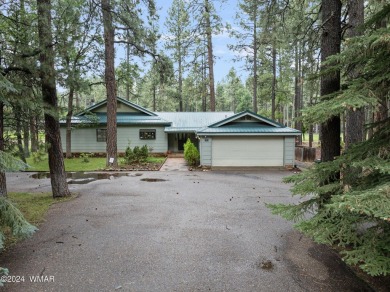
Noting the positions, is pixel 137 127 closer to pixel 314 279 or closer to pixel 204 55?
pixel 204 55

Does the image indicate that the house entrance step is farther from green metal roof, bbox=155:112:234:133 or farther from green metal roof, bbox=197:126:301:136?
green metal roof, bbox=197:126:301:136

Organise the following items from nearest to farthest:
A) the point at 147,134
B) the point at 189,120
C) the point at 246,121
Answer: the point at 246,121
the point at 147,134
the point at 189,120

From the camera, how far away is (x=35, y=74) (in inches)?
250

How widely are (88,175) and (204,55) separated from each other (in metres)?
18.4

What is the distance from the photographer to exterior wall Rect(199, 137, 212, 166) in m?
15.0

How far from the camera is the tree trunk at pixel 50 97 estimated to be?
644 cm

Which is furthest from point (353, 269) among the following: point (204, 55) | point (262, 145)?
point (204, 55)

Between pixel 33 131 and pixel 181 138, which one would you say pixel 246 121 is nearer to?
pixel 181 138

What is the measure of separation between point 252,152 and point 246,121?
2028 mm

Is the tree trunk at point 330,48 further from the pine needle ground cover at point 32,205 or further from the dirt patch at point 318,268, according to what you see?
the pine needle ground cover at point 32,205

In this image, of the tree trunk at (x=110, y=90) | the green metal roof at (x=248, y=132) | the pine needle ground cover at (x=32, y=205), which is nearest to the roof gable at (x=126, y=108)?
the tree trunk at (x=110, y=90)

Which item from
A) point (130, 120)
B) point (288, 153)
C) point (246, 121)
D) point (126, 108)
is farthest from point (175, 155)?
point (288, 153)

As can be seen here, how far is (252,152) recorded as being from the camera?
15.2 metres

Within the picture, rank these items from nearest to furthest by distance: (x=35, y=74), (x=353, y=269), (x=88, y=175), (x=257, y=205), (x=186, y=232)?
1. (x=353, y=269)
2. (x=186, y=232)
3. (x=35, y=74)
4. (x=257, y=205)
5. (x=88, y=175)
